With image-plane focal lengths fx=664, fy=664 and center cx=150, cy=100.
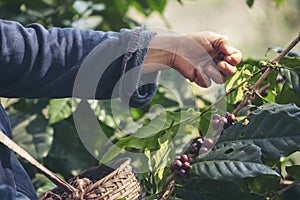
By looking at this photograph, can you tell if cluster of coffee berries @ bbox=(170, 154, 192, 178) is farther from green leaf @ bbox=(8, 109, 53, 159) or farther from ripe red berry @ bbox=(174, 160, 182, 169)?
green leaf @ bbox=(8, 109, 53, 159)

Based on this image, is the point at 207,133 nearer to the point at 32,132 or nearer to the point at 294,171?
the point at 294,171

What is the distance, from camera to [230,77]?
1.00m

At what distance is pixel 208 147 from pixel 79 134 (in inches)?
20.2

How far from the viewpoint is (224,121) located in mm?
949

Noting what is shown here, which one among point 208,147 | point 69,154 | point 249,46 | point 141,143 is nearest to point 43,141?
point 69,154

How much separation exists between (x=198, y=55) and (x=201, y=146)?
14 centimetres

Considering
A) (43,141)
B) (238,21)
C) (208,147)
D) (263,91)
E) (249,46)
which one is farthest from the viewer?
(238,21)

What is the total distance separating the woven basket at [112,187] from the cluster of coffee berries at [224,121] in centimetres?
16

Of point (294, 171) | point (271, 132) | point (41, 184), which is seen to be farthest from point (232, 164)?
point (41, 184)

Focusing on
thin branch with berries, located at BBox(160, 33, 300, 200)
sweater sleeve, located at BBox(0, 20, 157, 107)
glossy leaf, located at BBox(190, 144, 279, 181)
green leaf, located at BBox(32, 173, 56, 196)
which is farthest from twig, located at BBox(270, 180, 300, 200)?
green leaf, located at BBox(32, 173, 56, 196)

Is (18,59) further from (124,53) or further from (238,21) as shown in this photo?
(238,21)

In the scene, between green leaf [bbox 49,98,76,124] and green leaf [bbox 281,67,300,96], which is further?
green leaf [bbox 49,98,76,124]

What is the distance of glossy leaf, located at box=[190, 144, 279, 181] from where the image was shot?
0.85m

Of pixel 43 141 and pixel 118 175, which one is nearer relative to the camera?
pixel 118 175
